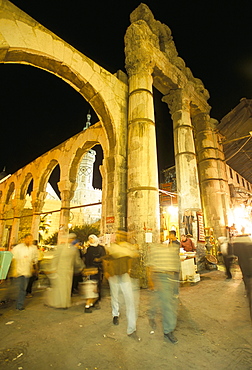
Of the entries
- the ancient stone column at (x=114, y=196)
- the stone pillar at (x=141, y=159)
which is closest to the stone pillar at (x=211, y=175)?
the stone pillar at (x=141, y=159)

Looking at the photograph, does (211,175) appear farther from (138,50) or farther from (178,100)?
(138,50)

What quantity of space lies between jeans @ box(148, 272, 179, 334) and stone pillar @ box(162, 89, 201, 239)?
6.26 meters

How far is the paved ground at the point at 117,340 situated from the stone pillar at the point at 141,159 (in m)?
2.89

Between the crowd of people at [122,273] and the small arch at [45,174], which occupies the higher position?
the small arch at [45,174]

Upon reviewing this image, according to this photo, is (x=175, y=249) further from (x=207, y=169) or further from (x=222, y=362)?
(x=207, y=169)

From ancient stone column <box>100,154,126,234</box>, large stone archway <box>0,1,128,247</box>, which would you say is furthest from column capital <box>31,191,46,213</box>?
ancient stone column <box>100,154,126,234</box>

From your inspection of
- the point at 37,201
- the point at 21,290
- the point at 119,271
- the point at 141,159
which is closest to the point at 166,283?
the point at 119,271

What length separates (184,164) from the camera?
33.7 feet

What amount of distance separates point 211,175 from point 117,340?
11352mm

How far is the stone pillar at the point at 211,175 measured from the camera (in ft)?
38.9

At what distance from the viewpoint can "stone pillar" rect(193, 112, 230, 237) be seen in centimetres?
1186

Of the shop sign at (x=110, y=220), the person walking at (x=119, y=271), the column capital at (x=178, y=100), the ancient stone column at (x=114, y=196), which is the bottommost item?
the person walking at (x=119, y=271)

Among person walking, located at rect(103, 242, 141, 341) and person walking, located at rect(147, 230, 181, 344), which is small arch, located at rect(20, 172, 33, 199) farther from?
person walking, located at rect(147, 230, 181, 344)

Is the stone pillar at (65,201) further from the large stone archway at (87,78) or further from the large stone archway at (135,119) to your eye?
the large stone archway at (87,78)
